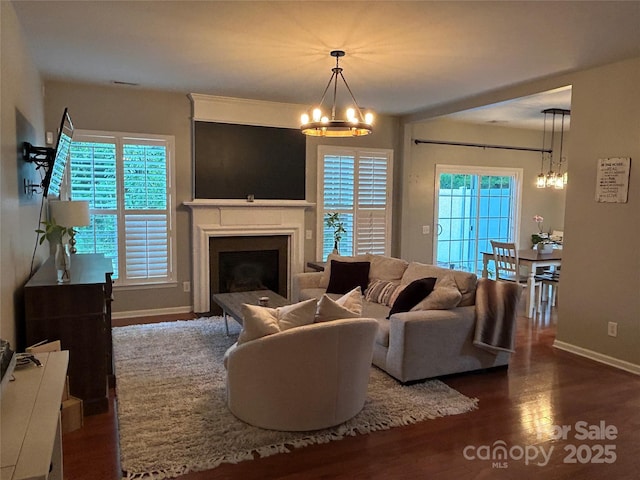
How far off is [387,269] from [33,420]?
3881 mm

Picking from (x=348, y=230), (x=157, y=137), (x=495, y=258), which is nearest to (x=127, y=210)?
(x=157, y=137)

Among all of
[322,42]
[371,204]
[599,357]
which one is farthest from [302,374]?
[371,204]

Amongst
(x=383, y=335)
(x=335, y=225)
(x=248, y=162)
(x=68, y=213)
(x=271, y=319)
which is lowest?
(x=383, y=335)

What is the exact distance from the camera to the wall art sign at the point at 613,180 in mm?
4027

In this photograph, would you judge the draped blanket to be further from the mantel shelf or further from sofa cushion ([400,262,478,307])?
the mantel shelf

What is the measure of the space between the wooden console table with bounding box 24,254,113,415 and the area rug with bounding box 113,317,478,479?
0.93 feet

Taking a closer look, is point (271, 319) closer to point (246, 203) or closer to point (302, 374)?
point (302, 374)

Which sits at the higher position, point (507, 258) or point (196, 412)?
point (507, 258)

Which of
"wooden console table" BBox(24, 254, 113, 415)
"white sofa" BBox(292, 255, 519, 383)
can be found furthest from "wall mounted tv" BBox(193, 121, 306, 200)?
"wooden console table" BBox(24, 254, 113, 415)

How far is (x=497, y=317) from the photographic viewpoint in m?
3.82

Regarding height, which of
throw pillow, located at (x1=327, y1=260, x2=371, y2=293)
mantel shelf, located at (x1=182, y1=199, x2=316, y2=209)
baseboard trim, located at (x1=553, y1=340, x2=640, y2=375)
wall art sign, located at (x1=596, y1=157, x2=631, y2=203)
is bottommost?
baseboard trim, located at (x1=553, y1=340, x2=640, y2=375)

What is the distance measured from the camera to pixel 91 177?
206 inches

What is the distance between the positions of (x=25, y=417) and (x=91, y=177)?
4.20 meters

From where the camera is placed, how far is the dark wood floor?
248 centimetres
